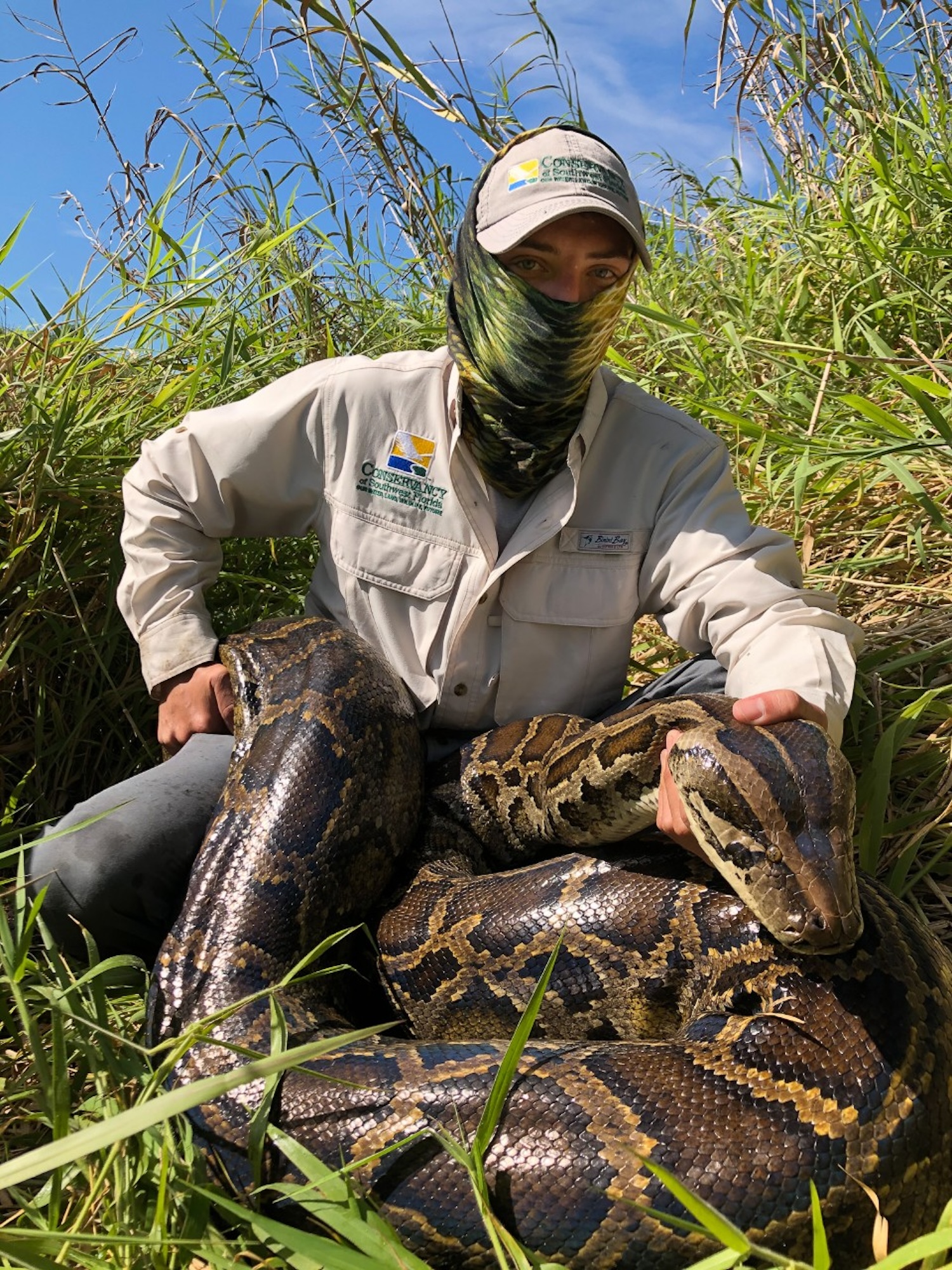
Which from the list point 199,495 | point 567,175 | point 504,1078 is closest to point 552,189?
point 567,175

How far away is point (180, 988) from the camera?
2818mm

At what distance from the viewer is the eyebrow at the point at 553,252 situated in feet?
11.3

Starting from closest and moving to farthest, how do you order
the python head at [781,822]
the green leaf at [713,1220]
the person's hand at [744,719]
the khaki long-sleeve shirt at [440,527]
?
the green leaf at [713,1220]
the python head at [781,822]
the person's hand at [744,719]
the khaki long-sleeve shirt at [440,527]

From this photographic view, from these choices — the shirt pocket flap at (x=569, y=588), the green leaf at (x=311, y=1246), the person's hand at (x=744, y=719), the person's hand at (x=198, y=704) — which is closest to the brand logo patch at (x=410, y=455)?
the shirt pocket flap at (x=569, y=588)

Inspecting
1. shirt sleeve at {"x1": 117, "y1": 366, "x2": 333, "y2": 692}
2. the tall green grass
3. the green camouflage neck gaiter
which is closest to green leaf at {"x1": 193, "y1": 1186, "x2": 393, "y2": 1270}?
the tall green grass

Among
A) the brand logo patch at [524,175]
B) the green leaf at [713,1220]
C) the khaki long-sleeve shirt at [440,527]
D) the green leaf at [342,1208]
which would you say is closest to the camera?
the green leaf at [713,1220]

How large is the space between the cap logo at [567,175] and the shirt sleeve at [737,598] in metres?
0.94

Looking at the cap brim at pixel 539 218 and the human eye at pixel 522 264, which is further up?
the cap brim at pixel 539 218

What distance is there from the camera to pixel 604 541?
146 inches

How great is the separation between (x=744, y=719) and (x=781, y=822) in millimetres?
418

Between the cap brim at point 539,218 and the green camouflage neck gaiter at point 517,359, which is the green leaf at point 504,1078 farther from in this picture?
the cap brim at point 539,218

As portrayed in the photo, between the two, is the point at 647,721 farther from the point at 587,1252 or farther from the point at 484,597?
the point at 587,1252

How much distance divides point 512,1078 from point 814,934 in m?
0.77

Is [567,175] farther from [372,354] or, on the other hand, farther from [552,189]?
Result: [372,354]
